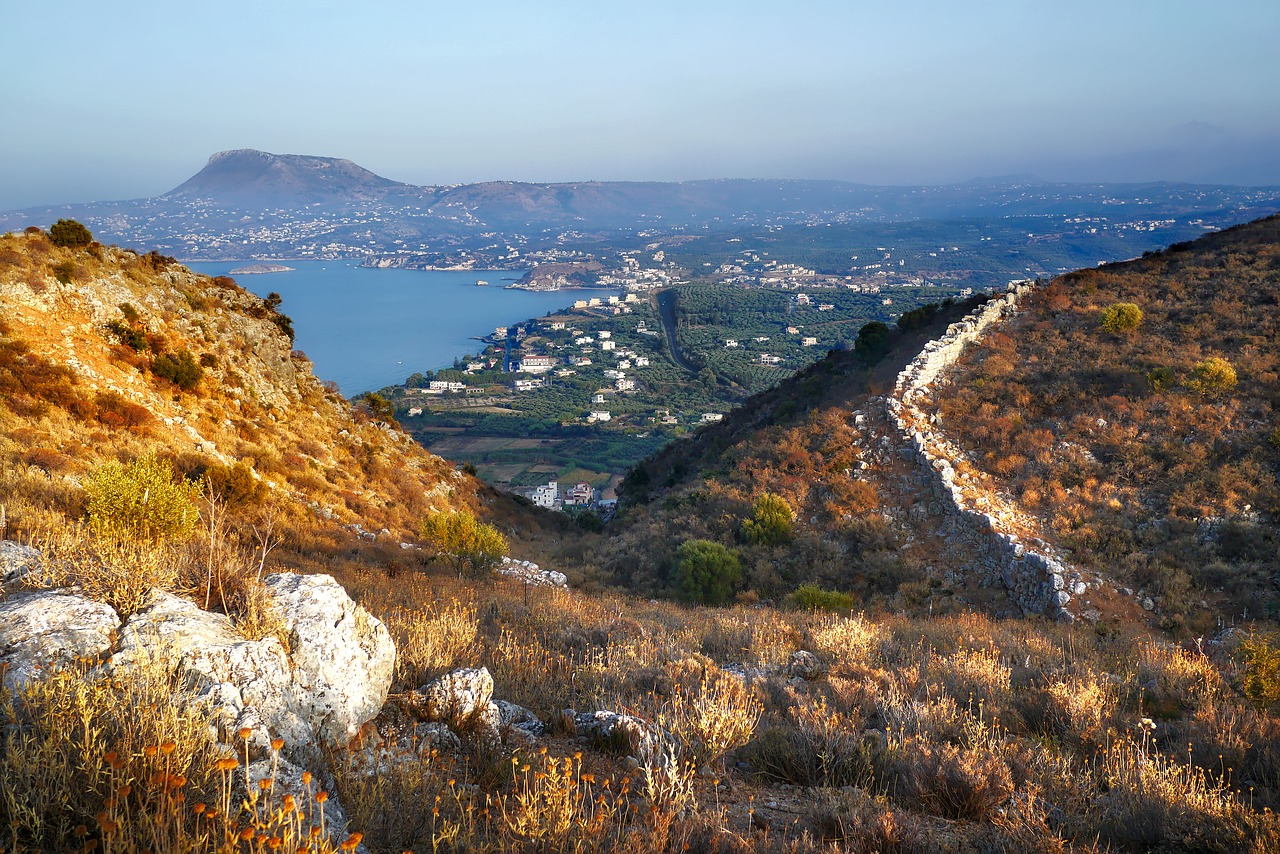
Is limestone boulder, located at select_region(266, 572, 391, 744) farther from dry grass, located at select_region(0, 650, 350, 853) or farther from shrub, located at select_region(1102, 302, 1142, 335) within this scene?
shrub, located at select_region(1102, 302, 1142, 335)

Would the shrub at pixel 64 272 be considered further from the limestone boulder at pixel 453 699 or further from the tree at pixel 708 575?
the limestone boulder at pixel 453 699

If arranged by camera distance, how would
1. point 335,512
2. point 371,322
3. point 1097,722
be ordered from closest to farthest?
point 1097,722
point 335,512
point 371,322

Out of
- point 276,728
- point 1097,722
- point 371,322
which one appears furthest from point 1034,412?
point 371,322

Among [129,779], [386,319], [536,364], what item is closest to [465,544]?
[129,779]

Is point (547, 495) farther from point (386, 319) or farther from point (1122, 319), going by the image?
point (386, 319)

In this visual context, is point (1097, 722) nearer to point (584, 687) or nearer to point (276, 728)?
point (584, 687)

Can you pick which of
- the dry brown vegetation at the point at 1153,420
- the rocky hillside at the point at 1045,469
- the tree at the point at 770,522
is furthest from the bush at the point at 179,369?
the dry brown vegetation at the point at 1153,420
